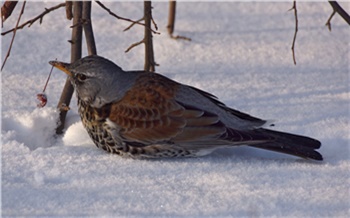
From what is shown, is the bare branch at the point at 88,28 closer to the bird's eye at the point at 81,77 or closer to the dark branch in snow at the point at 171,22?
the bird's eye at the point at 81,77

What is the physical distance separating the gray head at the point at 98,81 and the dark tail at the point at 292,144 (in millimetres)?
736

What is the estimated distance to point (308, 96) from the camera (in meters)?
4.51

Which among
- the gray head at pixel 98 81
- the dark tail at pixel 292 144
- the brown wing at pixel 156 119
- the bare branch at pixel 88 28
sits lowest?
the dark tail at pixel 292 144

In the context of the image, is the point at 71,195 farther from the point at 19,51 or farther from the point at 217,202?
the point at 19,51

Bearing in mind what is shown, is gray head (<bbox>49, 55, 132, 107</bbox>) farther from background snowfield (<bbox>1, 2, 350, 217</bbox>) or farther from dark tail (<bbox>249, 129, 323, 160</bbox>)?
dark tail (<bbox>249, 129, 323, 160</bbox>)

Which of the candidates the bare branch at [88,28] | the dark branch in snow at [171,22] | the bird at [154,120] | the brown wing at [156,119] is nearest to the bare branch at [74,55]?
the bare branch at [88,28]

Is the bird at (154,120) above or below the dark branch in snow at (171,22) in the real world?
below

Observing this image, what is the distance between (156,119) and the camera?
361 cm

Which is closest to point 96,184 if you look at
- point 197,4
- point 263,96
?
point 263,96

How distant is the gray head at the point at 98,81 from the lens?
3.67m

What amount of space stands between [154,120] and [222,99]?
2.89ft

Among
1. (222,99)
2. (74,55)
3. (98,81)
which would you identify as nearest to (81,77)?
(98,81)

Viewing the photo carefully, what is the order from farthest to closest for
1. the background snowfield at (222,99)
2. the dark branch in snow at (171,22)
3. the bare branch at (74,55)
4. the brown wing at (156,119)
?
the dark branch in snow at (171,22) → the bare branch at (74,55) → the brown wing at (156,119) → the background snowfield at (222,99)

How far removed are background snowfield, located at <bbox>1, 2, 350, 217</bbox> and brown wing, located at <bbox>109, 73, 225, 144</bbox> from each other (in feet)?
0.42
